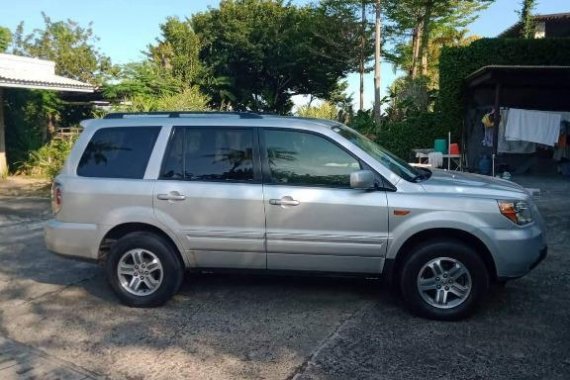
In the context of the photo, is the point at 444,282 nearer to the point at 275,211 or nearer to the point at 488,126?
the point at 275,211

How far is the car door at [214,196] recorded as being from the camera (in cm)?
493

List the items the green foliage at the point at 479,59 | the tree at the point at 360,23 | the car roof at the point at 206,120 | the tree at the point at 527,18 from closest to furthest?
the car roof at the point at 206,120
the green foliage at the point at 479,59
the tree at the point at 527,18
the tree at the point at 360,23

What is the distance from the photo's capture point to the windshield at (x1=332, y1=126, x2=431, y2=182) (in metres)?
5.02

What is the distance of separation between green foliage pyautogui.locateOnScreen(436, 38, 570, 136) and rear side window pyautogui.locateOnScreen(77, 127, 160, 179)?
13.1 metres

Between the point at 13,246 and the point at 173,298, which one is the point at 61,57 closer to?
the point at 13,246

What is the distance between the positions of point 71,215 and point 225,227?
152 cm

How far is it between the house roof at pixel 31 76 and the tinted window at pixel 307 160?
11498 mm

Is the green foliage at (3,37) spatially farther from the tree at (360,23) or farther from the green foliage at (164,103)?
the tree at (360,23)

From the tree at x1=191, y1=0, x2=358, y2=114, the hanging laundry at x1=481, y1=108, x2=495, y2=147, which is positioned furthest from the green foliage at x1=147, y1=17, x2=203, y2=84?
the hanging laundry at x1=481, y1=108, x2=495, y2=147

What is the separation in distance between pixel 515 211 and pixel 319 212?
168cm

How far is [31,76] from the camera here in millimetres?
16578

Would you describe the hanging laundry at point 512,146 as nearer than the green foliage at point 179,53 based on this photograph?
Yes

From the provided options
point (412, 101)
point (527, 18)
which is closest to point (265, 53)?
point (527, 18)

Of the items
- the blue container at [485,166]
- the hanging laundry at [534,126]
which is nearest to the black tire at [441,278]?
the blue container at [485,166]
